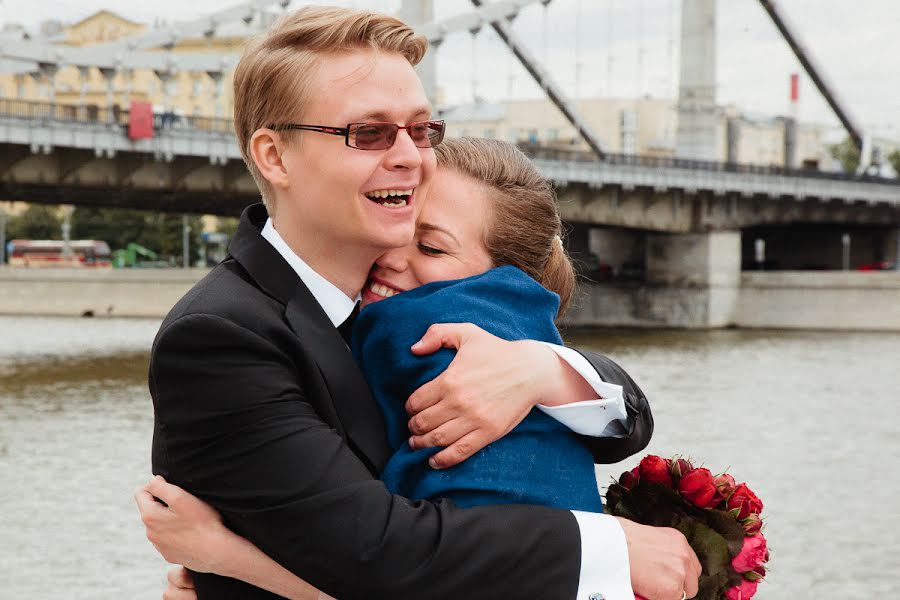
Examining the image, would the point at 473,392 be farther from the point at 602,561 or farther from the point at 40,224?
the point at 40,224

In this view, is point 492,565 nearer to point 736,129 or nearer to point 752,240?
point 752,240

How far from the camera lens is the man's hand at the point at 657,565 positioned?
6.07ft

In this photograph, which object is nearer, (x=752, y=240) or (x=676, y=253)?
(x=676, y=253)

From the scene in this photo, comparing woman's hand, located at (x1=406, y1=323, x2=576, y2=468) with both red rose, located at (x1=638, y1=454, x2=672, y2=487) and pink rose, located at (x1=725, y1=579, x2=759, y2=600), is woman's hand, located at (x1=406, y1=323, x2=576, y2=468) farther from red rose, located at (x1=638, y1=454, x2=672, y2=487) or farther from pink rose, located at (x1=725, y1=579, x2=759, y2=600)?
pink rose, located at (x1=725, y1=579, x2=759, y2=600)

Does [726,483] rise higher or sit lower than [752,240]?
higher

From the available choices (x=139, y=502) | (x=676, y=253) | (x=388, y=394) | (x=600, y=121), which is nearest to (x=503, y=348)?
(x=388, y=394)

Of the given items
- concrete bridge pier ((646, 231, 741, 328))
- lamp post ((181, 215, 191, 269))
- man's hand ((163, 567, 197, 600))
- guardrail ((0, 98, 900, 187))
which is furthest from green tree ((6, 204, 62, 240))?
man's hand ((163, 567, 197, 600))

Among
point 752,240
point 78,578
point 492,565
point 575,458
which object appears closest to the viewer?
point 492,565

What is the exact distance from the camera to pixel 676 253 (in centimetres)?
4159

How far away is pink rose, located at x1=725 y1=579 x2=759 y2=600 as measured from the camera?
2066mm

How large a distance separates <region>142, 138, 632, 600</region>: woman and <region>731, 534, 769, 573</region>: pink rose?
0.92ft

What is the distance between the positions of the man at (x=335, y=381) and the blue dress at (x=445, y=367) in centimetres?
3

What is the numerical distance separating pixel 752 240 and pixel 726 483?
56.1 meters

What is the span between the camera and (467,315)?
1.96 metres
